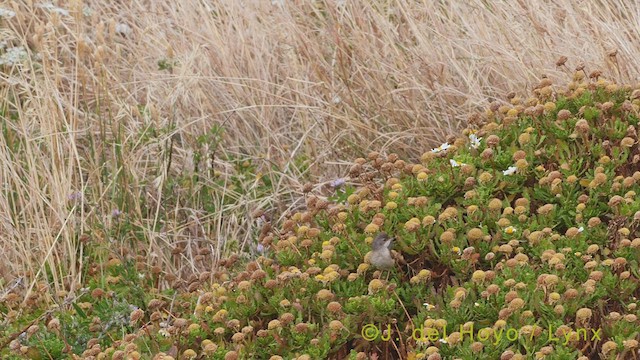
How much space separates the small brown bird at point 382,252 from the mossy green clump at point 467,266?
0.02 m

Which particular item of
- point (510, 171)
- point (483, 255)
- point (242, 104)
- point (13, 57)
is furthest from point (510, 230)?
point (13, 57)

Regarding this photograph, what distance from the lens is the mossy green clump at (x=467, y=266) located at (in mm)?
2791

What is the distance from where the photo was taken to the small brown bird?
3.11 meters

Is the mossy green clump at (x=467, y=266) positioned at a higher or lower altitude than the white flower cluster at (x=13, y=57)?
lower

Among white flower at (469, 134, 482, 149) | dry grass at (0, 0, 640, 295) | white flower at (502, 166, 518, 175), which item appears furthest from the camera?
dry grass at (0, 0, 640, 295)

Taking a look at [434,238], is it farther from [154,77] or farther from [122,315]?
[154,77]

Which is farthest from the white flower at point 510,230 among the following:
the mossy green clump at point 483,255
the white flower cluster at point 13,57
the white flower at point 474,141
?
the white flower cluster at point 13,57

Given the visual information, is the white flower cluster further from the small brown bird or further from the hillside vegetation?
the small brown bird

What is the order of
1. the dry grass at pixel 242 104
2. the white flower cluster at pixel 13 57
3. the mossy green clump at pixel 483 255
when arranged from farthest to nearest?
the white flower cluster at pixel 13 57, the dry grass at pixel 242 104, the mossy green clump at pixel 483 255

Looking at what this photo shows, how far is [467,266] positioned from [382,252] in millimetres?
255

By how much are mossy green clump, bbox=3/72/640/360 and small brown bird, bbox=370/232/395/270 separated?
1.0 inches

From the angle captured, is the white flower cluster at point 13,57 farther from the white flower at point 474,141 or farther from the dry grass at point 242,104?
the white flower at point 474,141

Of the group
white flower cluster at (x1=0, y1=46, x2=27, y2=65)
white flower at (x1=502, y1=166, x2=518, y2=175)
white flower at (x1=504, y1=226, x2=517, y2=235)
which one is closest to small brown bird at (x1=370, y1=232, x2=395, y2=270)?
white flower at (x1=504, y1=226, x2=517, y2=235)

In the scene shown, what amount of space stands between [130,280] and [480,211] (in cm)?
135
